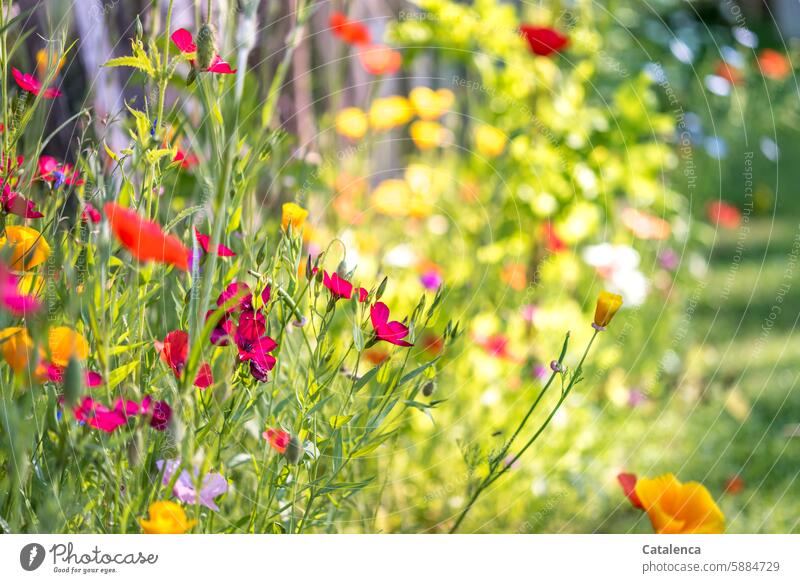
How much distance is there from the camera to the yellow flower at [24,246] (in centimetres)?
62

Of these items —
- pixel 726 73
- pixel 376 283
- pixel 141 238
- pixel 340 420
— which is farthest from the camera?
pixel 726 73

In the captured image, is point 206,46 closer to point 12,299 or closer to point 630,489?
point 12,299

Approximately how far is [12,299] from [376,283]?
459 mm

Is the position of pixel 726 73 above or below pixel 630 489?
below

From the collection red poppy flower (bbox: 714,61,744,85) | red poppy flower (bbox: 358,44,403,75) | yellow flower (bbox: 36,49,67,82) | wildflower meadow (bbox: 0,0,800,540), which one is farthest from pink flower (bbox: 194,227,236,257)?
red poppy flower (bbox: 714,61,744,85)

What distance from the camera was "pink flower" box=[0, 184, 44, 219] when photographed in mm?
633

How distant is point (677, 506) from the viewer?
0.70 metres

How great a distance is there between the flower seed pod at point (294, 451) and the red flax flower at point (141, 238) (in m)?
0.16

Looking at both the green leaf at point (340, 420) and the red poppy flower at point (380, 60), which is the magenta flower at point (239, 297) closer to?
the green leaf at point (340, 420)

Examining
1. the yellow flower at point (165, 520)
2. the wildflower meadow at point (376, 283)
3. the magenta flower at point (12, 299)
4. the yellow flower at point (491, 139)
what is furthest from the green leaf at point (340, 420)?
the yellow flower at point (491, 139)

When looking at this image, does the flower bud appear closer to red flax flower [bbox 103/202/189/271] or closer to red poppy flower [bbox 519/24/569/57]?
red flax flower [bbox 103/202/189/271]

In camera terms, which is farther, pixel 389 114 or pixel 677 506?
pixel 389 114

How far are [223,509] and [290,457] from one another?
116mm

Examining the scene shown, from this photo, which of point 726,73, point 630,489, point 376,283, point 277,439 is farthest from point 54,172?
point 726,73
